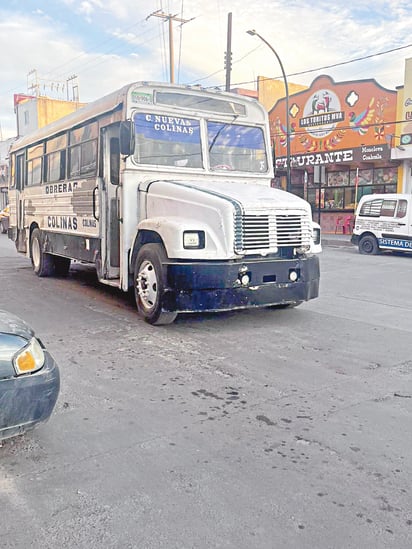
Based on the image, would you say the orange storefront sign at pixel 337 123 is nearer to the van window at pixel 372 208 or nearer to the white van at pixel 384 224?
the van window at pixel 372 208

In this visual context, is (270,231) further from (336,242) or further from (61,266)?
(336,242)

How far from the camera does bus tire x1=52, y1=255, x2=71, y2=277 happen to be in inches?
441

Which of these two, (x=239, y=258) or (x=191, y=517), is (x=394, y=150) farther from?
(x=191, y=517)

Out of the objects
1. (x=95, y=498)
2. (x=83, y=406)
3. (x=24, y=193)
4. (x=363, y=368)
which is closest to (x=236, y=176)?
(x=363, y=368)

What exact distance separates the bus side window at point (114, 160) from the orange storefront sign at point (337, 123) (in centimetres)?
1745

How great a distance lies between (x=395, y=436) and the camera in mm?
3732

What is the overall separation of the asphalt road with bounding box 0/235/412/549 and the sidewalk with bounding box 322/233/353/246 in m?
15.0

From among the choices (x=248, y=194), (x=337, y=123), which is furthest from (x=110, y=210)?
(x=337, y=123)

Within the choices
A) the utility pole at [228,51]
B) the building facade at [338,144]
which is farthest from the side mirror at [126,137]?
the utility pole at [228,51]

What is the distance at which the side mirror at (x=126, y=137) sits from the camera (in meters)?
6.80

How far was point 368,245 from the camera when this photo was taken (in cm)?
1755

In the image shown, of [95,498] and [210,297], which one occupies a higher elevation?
[210,297]

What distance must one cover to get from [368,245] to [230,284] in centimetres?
1239

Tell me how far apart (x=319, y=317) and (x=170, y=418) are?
3925mm
